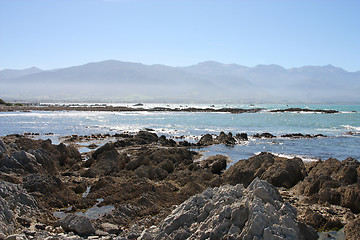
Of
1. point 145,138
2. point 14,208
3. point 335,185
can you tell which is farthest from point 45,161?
point 145,138

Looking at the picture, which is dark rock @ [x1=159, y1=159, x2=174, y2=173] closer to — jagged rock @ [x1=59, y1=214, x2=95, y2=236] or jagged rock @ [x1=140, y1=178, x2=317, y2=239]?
jagged rock @ [x1=59, y1=214, x2=95, y2=236]

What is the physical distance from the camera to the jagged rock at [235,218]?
8.17m

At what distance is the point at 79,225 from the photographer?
1055 centimetres

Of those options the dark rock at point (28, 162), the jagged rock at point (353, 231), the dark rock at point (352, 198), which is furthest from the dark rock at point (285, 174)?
the dark rock at point (28, 162)

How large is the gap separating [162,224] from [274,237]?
3.34 m

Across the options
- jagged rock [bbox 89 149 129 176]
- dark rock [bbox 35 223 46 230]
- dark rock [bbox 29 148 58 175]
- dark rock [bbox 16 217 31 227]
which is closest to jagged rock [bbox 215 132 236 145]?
jagged rock [bbox 89 149 129 176]

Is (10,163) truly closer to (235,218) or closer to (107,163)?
(107,163)

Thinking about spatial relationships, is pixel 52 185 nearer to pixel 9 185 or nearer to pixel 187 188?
pixel 9 185

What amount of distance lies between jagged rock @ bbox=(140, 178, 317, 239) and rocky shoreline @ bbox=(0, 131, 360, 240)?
3 centimetres

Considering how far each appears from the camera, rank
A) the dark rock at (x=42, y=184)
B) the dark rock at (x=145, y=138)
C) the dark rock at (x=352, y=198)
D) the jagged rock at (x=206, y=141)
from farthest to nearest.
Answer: the jagged rock at (x=206, y=141) < the dark rock at (x=145, y=138) < the dark rock at (x=42, y=184) < the dark rock at (x=352, y=198)

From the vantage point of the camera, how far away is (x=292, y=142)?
136 feet

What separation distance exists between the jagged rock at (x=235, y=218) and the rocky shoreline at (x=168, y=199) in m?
0.03

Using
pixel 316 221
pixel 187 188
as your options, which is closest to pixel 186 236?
pixel 316 221

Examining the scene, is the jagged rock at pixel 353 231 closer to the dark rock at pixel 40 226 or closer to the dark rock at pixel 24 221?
the dark rock at pixel 40 226
